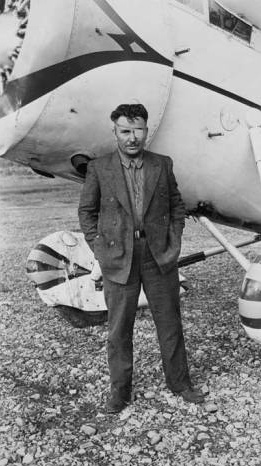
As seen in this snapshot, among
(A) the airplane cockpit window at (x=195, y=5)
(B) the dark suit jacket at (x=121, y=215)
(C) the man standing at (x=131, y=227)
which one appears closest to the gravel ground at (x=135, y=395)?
(C) the man standing at (x=131, y=227)

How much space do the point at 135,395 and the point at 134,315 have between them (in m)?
0.61

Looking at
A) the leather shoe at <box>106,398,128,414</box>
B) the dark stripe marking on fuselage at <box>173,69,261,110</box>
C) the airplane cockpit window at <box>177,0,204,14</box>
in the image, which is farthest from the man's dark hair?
the leather shoe at <box>106,398,128,414</box>

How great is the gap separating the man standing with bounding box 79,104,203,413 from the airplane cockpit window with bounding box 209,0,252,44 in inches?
42.7

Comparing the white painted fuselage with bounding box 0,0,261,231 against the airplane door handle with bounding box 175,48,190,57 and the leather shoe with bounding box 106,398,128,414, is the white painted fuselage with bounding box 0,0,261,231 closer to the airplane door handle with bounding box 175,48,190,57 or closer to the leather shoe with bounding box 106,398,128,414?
the airplane door handle with bounding box 175,48,190,57

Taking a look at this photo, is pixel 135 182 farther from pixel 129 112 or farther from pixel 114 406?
pixel 114 406

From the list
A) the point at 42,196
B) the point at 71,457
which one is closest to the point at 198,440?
the point at 71,457

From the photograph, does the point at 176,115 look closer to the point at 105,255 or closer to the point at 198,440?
the point at 105,255

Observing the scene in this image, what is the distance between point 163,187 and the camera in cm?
339

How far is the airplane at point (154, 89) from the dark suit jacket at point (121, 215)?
325mm

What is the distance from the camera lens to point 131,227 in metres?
3.35

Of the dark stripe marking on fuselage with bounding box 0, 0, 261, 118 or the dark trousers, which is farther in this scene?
the dark trousers

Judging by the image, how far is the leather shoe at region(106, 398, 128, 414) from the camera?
3625 millimetres

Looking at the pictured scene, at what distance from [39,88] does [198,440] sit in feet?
6.95

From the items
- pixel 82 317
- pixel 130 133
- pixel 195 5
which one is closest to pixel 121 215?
pixel 130 133
